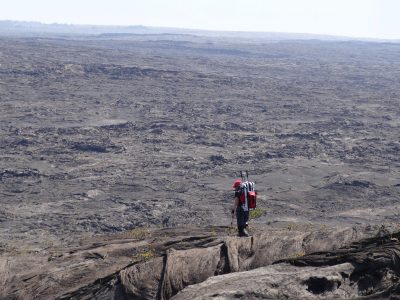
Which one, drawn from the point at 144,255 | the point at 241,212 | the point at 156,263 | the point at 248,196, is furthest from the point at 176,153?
the point at 156,263

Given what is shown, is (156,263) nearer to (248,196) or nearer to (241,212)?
(241,212)

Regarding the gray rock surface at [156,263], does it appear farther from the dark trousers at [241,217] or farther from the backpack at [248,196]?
the backpack at [248,196]

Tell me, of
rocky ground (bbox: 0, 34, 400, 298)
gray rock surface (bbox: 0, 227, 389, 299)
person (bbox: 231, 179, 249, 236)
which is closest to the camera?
gray rock surface (bbox: 0, 227, 389, 299)

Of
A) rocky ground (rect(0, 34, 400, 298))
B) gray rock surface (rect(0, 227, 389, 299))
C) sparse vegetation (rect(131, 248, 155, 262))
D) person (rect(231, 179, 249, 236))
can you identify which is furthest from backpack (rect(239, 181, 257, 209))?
rocky ground (rect(0, 34, 400, 298))

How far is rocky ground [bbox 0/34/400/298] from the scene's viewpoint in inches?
1265

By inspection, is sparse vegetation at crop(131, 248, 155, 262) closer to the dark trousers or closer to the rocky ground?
the dark trousers

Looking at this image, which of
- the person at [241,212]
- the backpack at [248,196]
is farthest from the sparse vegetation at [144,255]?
the backpack at [248,196]

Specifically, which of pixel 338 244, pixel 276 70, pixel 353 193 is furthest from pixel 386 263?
pixel 276 70

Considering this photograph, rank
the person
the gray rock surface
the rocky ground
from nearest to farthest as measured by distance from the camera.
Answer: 1. the gray rock surface
2. the person
3. the rocky ground

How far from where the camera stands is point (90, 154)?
148 feet

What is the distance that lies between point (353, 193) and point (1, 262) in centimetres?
2700

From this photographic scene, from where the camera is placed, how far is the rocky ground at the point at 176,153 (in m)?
32.1

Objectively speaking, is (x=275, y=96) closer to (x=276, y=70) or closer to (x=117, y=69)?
(x=117, y=69)

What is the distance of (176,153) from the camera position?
153 feet
